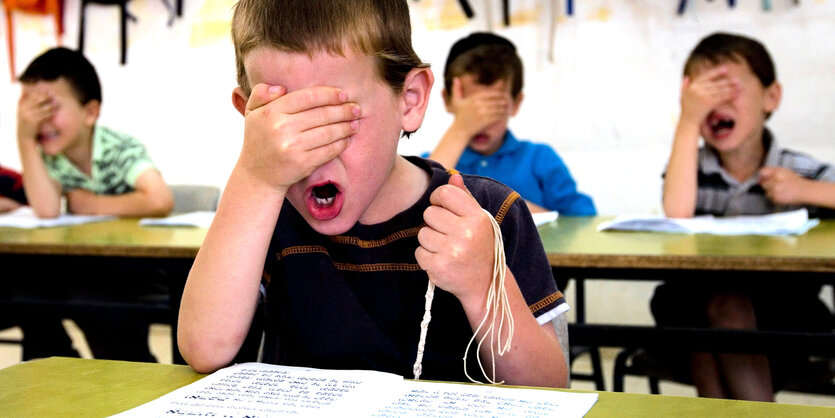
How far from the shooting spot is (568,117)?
3.20 meters

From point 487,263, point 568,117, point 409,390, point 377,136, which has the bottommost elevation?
point 409,390

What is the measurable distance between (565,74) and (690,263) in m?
1.98

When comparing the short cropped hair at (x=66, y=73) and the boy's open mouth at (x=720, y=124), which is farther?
the short cropped hair at (x=66, y=73)

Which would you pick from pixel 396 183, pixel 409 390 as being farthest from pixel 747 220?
pixel 409 390

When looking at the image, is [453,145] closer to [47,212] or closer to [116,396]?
[47,212]

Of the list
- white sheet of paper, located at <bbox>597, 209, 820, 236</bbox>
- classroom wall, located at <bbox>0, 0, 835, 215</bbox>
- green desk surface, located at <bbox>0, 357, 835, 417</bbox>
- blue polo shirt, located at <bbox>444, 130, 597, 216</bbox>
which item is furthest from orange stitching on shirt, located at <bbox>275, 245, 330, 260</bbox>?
classroom wall, located at <bbox>0, 0, 835, 215</bbox>

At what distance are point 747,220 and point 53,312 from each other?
66.9 inches

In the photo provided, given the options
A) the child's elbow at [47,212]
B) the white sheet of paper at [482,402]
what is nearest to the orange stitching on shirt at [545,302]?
the white sheet of paper at [482,402]

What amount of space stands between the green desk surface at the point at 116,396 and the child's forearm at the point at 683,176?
1.50 m

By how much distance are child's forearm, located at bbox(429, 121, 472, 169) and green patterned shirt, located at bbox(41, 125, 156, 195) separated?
3.02ft

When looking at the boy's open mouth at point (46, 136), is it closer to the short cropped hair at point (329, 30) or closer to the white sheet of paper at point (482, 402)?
the short cropped hair at point (329, 30)

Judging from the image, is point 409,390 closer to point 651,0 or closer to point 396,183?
point 396,183

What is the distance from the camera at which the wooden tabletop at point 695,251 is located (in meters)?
1.29

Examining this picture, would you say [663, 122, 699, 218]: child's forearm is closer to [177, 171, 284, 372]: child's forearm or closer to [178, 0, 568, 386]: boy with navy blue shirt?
[178, 0, 568, 386]: boy with navy blue shirt
